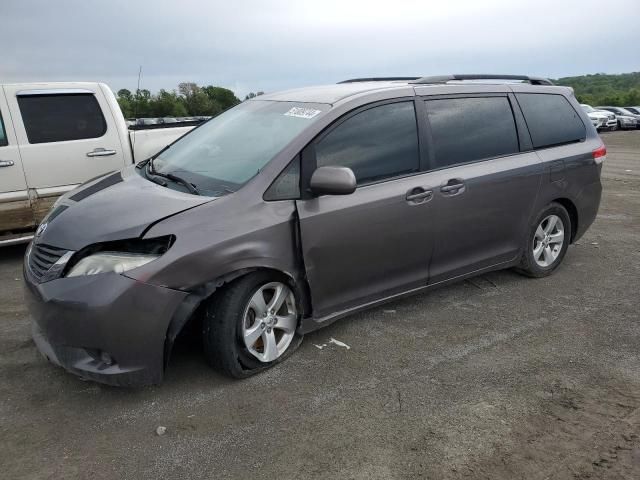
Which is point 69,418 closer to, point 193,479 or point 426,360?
point 193,479

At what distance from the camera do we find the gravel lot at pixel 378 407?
2.70 meters

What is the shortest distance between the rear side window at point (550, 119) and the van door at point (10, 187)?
4.82 meters

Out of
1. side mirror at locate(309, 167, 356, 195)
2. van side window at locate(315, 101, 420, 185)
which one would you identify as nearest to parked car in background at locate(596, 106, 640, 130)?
van side window at locate(315, 101, 420, 185)

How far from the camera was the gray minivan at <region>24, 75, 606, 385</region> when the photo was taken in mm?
3041

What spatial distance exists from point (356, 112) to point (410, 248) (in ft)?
3.33

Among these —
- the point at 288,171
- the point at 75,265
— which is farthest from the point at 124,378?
the point at 288,171

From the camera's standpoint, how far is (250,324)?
11.2 ft

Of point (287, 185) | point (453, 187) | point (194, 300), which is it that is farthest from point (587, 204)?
point (194, 300)

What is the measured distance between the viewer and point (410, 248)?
401 cm

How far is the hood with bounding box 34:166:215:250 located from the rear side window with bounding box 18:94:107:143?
254 cm

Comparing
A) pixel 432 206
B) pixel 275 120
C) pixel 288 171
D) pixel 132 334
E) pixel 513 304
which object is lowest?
pixel 513 304

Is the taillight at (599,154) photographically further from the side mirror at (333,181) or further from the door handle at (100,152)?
the door handle at (100,152)

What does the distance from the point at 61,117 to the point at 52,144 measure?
1.10 ft

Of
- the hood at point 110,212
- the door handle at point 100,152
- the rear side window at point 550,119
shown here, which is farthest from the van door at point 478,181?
the door handle at point 100,152
